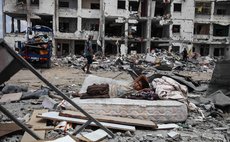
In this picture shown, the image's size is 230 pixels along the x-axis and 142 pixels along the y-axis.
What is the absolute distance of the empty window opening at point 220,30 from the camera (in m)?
43.0

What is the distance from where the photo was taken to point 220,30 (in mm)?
43812

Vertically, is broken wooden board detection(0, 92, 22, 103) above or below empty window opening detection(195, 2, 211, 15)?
below

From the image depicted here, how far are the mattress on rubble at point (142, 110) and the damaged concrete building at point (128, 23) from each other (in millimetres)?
31275

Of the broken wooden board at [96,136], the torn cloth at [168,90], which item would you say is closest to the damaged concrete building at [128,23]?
the torn cloth at [168,90]

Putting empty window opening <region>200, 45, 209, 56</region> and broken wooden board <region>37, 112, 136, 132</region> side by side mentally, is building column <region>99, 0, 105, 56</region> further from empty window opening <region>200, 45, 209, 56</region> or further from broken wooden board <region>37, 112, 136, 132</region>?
broken wooden board <region>37, 112, 136, 132</region>

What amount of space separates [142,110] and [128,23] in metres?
33.0

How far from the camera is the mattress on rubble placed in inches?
221

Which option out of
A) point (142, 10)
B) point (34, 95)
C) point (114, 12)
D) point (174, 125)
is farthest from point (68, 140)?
point (142, 10)

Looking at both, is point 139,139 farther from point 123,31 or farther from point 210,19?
point 210,19

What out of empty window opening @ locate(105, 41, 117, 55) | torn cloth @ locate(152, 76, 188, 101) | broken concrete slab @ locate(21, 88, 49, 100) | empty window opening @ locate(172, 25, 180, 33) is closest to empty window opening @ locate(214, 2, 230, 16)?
empty window opening @ locate(172, 25, 180, 33)

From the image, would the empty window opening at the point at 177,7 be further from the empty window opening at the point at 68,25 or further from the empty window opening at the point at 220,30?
the empty window opening at the point at 68,25

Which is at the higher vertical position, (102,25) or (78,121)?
(102,25)

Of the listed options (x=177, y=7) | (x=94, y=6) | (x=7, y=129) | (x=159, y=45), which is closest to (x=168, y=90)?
(x=7, y=129)

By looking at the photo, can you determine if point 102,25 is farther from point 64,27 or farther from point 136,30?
point 136,30
